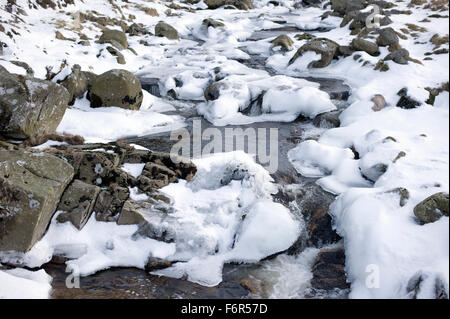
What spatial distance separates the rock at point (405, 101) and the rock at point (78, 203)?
415 inches

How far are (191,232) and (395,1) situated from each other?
1165 inches

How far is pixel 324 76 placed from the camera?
16906mm

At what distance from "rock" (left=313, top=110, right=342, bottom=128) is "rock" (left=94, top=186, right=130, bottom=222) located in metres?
7.68

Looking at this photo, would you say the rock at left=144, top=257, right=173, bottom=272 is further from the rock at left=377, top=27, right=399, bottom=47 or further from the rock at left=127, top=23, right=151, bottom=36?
the rock at left=127, top=23, right=151, bottom=36

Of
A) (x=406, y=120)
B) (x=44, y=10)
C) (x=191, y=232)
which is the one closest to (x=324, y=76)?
(x=406, y=120)

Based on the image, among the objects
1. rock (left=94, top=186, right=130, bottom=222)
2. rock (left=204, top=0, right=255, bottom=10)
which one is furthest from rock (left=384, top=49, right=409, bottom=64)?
rock (left=204, top=0, right=255, bottom=10)

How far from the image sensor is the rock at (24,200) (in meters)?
6.28

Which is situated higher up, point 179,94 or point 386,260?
point 386,260

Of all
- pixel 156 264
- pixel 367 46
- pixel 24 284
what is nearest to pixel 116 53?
pixel 367 46

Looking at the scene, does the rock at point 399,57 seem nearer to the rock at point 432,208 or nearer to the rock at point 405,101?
the rock at point 405,101

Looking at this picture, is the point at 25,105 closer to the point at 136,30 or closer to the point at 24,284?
the point at 24,284

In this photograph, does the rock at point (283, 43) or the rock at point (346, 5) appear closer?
the rock at point (283, 43)

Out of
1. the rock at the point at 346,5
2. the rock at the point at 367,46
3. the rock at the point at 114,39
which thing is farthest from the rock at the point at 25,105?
the rock at the point at 346,5
